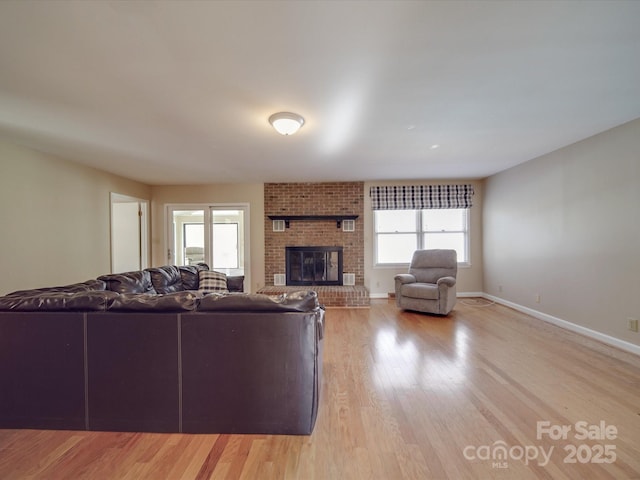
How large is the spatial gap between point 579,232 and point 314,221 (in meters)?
4.00

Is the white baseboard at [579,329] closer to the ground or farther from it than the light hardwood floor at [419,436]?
farther from it

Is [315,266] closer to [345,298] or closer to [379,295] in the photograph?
[345,298]

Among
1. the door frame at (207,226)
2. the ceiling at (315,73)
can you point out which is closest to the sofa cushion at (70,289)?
the ceiling at (315,73)

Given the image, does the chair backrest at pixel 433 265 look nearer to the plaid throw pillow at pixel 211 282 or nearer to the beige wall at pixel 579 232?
the beige wall at pixel 579 232

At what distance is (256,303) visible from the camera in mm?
1656

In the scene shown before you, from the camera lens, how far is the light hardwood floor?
139 centimetres

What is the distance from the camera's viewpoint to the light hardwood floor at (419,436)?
1392 mm

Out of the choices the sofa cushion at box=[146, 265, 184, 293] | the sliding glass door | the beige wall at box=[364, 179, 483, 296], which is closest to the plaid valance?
the beige wall at box=[364, 179, 483, 296]

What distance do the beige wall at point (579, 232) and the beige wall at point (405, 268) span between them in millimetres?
665

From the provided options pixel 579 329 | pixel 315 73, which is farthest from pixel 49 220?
pixel 579 329

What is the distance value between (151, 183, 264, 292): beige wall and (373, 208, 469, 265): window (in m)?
2.45

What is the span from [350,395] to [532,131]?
130 inches

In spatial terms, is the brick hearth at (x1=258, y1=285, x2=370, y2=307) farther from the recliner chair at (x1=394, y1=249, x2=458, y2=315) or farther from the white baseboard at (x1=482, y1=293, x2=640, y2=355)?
the white baseboard at (x1=482, y1=293, x2=640, y2=355)

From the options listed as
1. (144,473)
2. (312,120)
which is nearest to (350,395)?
(144,473)
